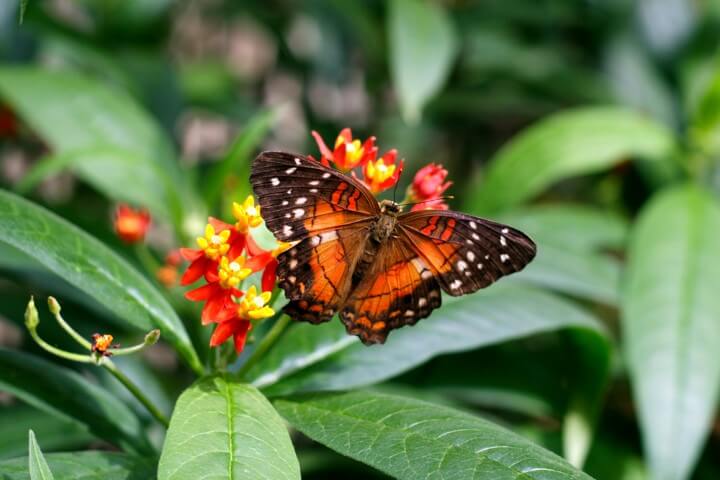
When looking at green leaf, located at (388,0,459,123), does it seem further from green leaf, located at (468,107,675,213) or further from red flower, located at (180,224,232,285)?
red flower, located at (180,224,232,285)

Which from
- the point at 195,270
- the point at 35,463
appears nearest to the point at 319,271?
the point at 195,270

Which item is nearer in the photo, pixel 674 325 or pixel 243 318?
pixel 243 318

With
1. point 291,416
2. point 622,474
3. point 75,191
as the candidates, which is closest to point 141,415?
point 291,416

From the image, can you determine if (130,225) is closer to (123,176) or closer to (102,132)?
(123,176)

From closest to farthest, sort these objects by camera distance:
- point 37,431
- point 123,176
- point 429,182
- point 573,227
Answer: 1. point 429,182
2. point 37,431
3. point 123,176
4. point 573,227

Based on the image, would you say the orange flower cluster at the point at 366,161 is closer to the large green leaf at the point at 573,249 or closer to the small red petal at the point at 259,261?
the small red petal at the point at 259,261

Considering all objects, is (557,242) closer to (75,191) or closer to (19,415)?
(19,415)
